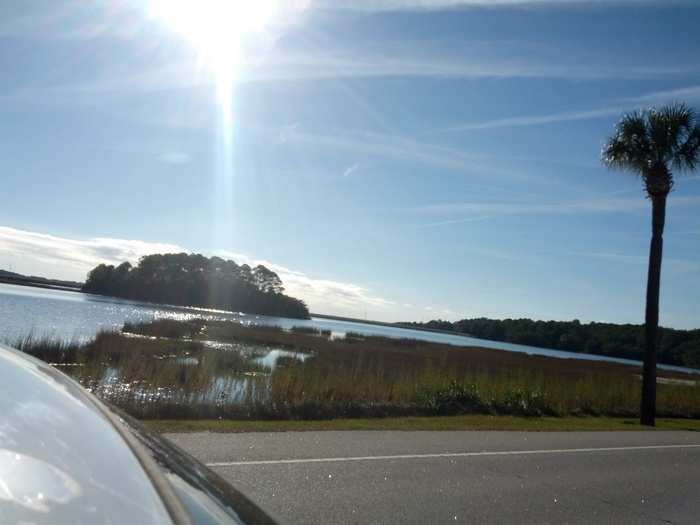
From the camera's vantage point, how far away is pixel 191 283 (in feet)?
403

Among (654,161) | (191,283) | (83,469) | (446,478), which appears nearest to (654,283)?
(654,161)

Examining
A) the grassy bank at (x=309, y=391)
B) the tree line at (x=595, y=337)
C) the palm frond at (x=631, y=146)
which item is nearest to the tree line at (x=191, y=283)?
the tree line at (x=595, y=337)

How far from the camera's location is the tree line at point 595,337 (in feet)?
349

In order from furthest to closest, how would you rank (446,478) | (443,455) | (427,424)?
(427,424) → (443,455) → (446,478)

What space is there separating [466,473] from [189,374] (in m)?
9.63

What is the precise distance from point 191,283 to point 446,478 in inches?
4637

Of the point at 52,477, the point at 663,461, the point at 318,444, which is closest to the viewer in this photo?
the point at 52,477

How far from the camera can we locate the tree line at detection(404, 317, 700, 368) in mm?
106250

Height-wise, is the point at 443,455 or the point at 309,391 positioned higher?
the point at 309,391

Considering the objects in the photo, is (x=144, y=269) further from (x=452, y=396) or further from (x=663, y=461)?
(x=663, y=461)

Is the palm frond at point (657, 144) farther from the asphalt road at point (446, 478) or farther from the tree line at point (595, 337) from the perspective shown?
the tree line at point (595, 337)

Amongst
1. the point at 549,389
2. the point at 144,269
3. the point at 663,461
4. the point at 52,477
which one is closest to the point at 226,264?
the point at 144,269

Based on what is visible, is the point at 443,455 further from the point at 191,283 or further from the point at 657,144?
the point at 191,283

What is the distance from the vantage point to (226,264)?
133 metres
